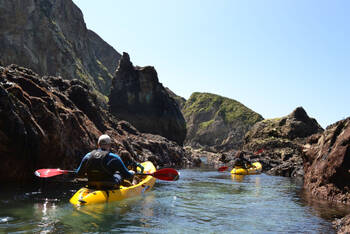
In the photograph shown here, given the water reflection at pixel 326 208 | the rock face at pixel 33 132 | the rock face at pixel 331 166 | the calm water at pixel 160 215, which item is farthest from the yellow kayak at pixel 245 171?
the calm water at pixel 160 215

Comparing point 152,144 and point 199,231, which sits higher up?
point 152,144

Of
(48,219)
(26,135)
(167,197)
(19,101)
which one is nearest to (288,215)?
(167,197)

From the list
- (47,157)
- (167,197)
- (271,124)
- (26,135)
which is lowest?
(167,197)

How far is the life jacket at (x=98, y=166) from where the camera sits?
838 centimetres

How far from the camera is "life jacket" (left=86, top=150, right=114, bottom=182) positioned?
8.38m

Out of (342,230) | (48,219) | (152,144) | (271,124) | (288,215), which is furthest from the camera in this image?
(271,124)

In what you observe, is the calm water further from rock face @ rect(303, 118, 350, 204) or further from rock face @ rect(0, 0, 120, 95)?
rock face @ rect(0, 0, 120, 95)

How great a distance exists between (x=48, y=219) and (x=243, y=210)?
5.49m

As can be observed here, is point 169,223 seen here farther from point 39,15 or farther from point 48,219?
point 39,15

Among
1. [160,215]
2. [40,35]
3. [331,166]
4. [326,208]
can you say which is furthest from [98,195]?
[40,35]

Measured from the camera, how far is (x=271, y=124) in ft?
210

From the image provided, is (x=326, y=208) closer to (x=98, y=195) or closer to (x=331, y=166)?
(x=331, y=166)

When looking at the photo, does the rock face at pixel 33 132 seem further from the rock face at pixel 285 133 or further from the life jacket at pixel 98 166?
the rock face at pixel 285 133

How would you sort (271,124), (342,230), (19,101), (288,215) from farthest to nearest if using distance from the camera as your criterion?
(271,124), (19,101), (288,215), (342,230)
